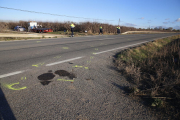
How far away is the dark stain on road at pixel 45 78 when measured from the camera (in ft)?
9.63

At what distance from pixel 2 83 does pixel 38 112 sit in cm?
148

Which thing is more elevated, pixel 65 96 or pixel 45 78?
pixel 45 78

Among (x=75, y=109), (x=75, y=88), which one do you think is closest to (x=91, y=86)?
(x=75, y=88)

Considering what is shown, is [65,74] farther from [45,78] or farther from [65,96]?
[65,96]

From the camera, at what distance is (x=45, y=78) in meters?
3.14

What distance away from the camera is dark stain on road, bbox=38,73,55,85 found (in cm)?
294

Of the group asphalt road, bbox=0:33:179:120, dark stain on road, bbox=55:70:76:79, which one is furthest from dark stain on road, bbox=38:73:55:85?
dark stain on road, bbox=55:70:76:79

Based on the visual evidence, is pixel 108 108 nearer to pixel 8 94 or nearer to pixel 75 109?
pixel 75 109

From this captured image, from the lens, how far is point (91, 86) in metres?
2.86

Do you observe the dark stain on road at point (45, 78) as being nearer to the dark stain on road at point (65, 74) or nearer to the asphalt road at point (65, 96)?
the asphalt road at point (65, 96)

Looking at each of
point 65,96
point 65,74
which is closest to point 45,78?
point 65,74

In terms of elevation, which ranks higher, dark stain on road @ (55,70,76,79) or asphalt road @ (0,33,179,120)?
dark stain on road @ (55,70,76,79)

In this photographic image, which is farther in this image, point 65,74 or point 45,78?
point 65,74

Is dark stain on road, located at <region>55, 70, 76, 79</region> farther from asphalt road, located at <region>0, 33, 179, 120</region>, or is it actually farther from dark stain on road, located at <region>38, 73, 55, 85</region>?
dark stain on road, located at <region>38, 73, 55, 85</region>
